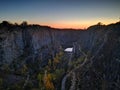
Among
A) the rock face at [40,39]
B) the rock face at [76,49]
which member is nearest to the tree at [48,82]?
the rock face at [76,49]

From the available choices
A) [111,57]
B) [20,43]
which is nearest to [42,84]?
[111,57]

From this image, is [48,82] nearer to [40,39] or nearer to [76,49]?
[76,49]

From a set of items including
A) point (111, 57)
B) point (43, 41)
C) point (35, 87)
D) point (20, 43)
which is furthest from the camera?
point (43, 41)

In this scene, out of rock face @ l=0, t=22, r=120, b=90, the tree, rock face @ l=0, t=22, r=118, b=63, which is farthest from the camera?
rock face @ l=0, t=22, r=118, b=63

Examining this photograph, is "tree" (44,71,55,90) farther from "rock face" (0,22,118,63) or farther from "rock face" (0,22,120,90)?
"rock face" (0,22,118,63)

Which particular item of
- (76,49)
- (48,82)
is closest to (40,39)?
(76,49)

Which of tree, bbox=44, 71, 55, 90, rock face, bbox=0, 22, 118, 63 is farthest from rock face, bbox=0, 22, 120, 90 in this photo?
tree, bbox=44, 71, 55, 90

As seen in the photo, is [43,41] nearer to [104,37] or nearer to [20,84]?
[104,37]

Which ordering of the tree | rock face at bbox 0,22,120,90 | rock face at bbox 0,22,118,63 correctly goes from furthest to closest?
1. rock face at bbox 0,22,118,63
2. the tree
3. rock face at bbox 0,22,120,90

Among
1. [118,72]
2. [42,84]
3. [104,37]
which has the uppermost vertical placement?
[104,37]

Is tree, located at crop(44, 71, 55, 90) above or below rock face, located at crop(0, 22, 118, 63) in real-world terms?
below

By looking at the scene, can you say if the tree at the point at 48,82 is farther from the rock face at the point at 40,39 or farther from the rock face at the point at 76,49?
the rock face at the point at 40,39
